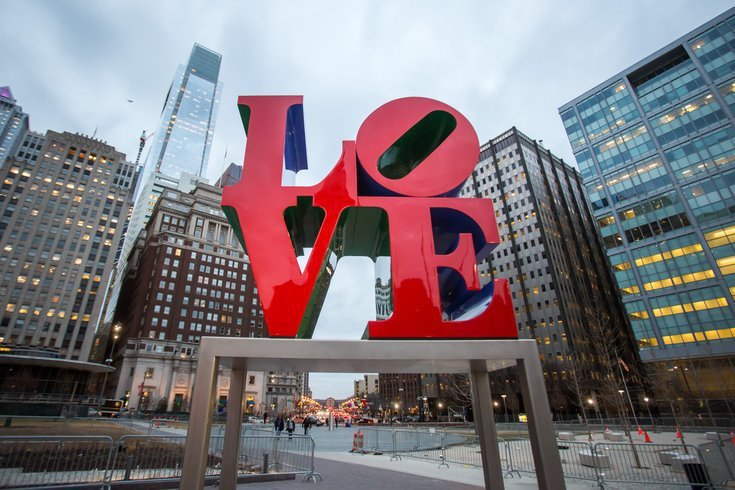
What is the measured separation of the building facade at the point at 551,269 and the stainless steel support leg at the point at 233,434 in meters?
70.5

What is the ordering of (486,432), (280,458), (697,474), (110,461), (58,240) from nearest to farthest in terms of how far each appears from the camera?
1. (486,432)
2. (697,474)
3. (110,461)
4. (280,458)
5. (58,240)

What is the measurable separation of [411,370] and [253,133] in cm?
569

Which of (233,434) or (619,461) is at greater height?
(233,434)

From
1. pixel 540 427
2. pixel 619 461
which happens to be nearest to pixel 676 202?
pixel 619 461

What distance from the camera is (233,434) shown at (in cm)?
717

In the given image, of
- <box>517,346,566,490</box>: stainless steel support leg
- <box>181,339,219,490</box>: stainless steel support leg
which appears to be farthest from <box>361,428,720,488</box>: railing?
<box>181,339,219,490</box>: stainless steel support leg

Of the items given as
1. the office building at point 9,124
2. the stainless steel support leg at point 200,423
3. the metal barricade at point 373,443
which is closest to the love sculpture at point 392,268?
the stainless steel support leg at point 200,423

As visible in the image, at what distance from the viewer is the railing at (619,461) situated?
10766 millimetres

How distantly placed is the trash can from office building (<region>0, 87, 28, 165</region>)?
694ft

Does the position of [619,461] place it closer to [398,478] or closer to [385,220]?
[398,478]

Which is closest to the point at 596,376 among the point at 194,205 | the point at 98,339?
the point at 194,205

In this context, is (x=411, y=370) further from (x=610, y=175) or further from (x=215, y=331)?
(x=215, y=331)

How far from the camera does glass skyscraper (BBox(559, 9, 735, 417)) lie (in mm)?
46875

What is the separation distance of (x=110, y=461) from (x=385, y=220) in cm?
1283
